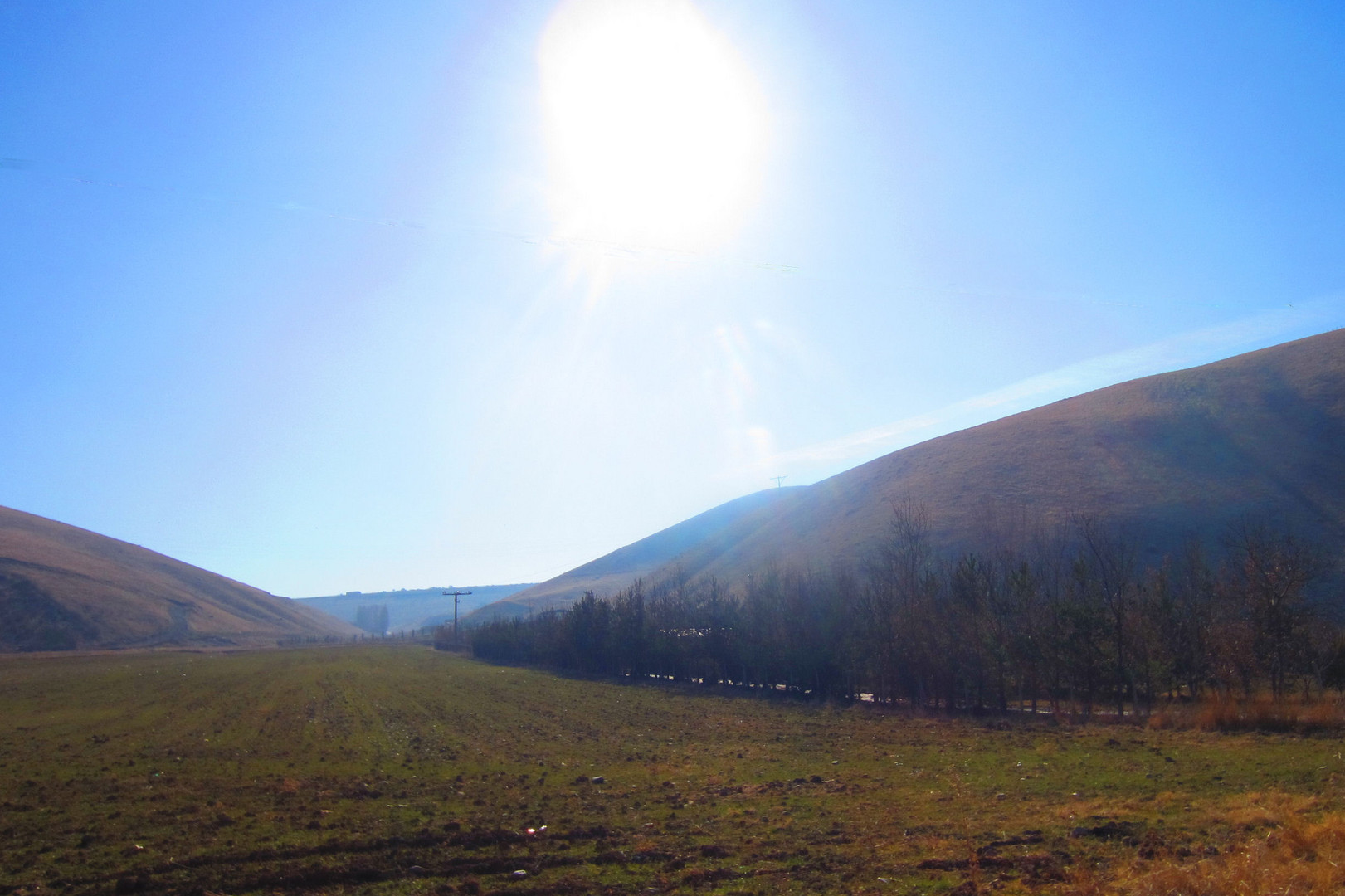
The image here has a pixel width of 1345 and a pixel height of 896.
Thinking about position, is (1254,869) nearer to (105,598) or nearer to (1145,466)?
(1145,466)

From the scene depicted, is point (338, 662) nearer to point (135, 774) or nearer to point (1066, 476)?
point (135, 774)

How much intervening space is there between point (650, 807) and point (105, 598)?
147860 mm

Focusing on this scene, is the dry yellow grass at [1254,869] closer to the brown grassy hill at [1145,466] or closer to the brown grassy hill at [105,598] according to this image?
the brown grassy hill at [1145,466]

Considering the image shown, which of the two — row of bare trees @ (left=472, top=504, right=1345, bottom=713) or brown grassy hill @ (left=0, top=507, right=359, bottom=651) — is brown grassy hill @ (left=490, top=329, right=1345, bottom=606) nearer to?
row of bare trees @ (left=472, top=504, right=1345, bottom=713)

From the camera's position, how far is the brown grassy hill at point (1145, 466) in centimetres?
7500

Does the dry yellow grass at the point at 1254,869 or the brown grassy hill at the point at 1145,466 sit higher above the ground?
the brown grassy hill at the point at 1145,466

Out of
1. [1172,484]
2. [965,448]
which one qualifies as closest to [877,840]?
[1172,484]

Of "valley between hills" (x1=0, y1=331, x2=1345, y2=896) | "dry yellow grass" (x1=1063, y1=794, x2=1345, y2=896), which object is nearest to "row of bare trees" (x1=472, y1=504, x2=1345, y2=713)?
"valley between hills" (x1=0, y1=331, x2=1345, y2=896)

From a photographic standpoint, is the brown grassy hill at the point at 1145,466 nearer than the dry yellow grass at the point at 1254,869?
No

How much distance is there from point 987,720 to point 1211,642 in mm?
10918

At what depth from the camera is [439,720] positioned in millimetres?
31641

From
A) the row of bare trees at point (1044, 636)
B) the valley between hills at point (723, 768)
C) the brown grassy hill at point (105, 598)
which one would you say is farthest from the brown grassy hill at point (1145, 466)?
the brown grassy hill at point (105, 598)

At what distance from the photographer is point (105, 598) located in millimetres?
128875

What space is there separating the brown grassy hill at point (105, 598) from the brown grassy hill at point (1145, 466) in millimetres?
96258
